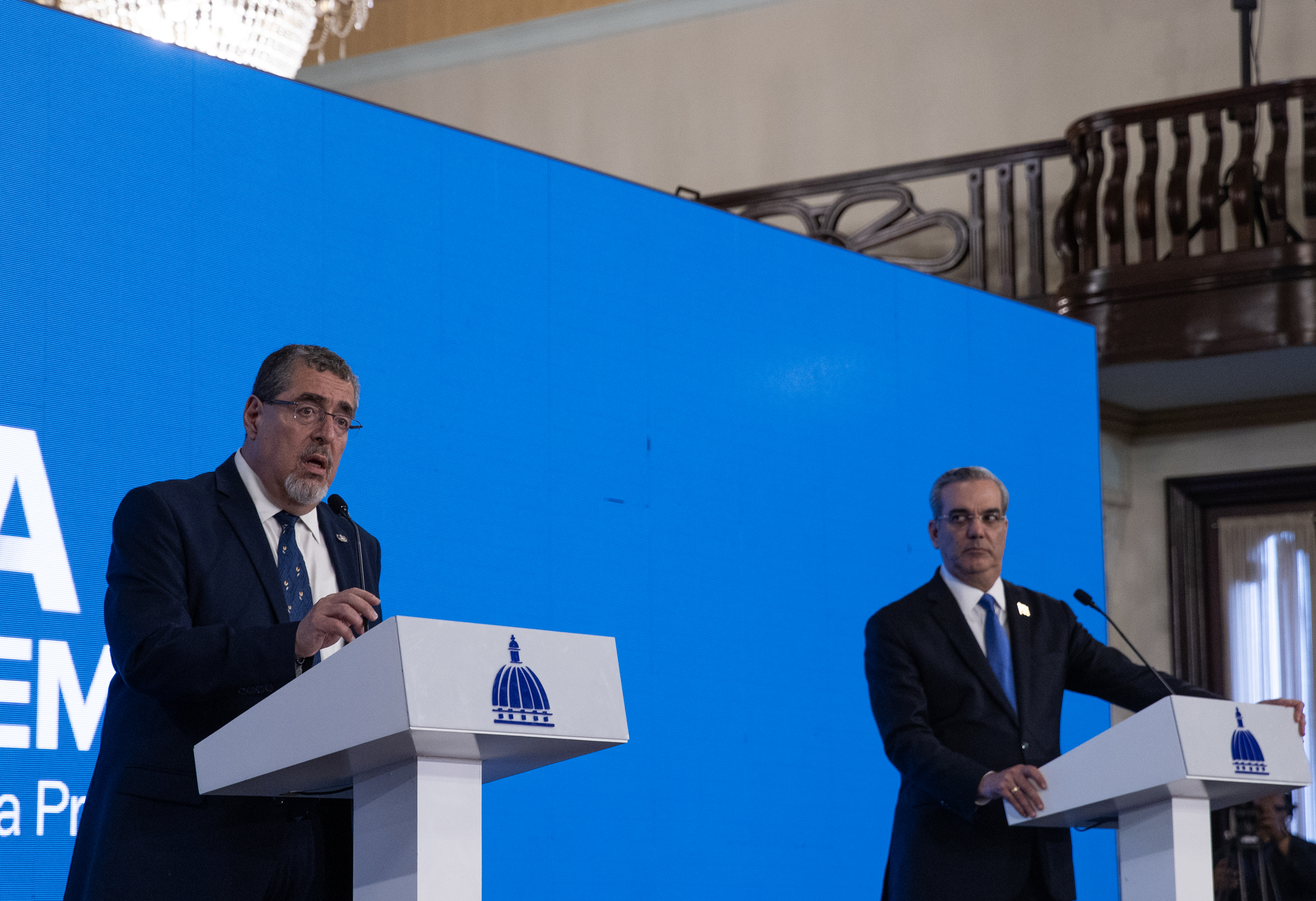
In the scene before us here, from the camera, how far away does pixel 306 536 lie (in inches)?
92.6

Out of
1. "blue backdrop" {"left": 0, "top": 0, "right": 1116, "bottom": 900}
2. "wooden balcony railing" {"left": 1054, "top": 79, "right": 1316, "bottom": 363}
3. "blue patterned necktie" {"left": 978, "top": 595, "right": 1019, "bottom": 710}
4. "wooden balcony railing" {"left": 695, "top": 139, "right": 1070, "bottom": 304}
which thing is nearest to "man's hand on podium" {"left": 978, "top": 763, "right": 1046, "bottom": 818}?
"blue patterned necktie" {"left": 978, "top": 595, "right": 1019, "bottom": 710}

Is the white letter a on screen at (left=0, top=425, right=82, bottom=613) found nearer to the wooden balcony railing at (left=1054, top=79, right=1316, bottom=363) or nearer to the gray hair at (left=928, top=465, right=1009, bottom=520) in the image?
the gray hair at (left=928, top=465, right=1009, bottom=520)

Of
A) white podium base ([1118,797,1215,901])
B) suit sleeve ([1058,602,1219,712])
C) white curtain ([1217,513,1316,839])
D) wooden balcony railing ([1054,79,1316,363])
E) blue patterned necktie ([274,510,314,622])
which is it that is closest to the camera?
blue patterned necktie ([274,510,314,622])

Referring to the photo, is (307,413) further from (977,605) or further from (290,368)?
(977,605)

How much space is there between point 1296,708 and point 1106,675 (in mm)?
446

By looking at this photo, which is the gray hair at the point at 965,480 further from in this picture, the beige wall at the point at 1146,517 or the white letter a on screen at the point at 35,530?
the beige wall at the point at 1146,517

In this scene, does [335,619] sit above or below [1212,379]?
below

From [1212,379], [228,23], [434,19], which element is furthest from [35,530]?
[434,19]

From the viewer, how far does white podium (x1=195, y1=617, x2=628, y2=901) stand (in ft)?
5.88

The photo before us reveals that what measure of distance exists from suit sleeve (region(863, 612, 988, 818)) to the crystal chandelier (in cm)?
406

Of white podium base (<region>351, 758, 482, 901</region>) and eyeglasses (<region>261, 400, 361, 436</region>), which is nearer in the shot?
white podium base (<region>351, 758, 482, 901</region>)

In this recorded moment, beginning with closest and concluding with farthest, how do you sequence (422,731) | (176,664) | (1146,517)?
(422,731) → (176,664) → (1146,517)

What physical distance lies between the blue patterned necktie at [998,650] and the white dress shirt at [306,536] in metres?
1.45

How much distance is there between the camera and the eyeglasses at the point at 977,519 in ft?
10.6
